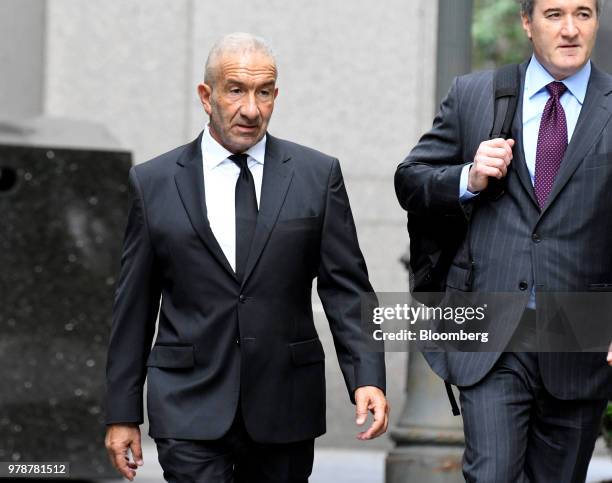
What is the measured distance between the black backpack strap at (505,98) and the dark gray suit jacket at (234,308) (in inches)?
22.5

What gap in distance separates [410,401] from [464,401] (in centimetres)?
314

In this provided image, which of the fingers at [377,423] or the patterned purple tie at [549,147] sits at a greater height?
the patterned purple tie at [549,147]

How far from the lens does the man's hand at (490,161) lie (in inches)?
189

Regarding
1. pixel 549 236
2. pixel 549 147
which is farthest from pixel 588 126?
pixel 549 236

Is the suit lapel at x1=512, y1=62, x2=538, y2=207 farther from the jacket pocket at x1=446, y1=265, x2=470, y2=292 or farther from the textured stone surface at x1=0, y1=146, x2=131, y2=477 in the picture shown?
the textured stone surface at x1=0, y1=146, x2=131, y2=477

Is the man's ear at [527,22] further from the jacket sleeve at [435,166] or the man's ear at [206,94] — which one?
the man's ear at [206,94]

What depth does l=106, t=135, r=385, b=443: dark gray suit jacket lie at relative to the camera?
4.96 meters

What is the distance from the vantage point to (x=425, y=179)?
5121 millimetres

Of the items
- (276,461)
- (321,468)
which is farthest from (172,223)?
(321,468)

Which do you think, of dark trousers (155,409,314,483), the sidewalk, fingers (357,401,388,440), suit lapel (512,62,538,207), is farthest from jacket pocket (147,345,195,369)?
the sidewalk

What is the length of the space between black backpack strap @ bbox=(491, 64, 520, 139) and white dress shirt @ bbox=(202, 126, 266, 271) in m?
0.76

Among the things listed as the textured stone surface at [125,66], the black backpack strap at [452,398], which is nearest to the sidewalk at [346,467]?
the textured stone surface at [125,66]

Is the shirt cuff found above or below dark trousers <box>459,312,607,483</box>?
above

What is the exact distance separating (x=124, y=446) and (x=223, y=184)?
89 cm
